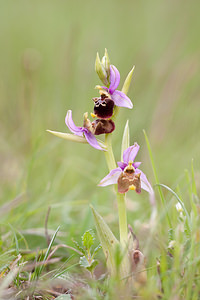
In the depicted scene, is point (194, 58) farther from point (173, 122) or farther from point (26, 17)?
point (26, 17)

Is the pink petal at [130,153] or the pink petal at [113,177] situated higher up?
the pink petal at [130,153]

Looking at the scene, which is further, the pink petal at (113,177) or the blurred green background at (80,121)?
the blurred green background at (80,121)

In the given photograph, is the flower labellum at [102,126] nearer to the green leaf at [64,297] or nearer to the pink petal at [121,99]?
the pink petal at [121,99]

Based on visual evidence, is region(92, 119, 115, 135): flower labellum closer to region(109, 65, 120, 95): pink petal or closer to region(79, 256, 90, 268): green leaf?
region(109, 65, 120, 95): pink petal

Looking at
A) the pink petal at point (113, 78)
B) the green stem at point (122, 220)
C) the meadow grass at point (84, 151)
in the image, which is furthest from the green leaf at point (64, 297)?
the pink petal at point (113, 78)

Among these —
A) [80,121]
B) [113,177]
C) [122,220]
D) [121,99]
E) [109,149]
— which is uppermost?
[121,99]

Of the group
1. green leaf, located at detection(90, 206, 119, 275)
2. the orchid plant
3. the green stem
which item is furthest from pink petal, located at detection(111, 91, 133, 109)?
green leaf, located at detection(90, 206, 119, 275)

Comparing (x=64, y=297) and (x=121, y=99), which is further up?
(x=121, y=99)

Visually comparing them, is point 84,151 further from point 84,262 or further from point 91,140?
point 84,262

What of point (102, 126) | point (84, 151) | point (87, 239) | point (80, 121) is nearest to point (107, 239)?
point (87, 239)
